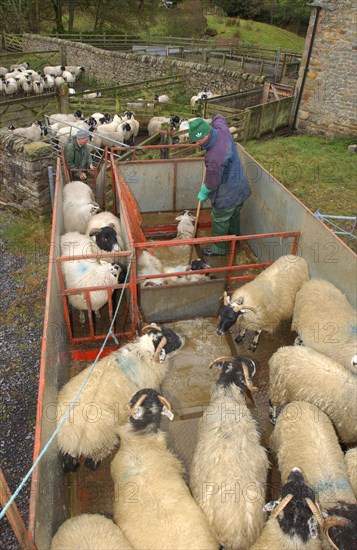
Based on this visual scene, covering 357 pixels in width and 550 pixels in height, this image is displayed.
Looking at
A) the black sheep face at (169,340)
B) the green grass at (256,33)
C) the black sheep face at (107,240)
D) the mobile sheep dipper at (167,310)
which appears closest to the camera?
the mobile sheep dipper at (167,310)

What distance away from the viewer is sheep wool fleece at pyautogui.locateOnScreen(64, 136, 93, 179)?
7801 millimetres

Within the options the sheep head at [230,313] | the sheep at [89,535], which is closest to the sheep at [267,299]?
the sheep head at [230,313]

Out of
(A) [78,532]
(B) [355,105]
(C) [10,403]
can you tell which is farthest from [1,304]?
(B) [355,105]

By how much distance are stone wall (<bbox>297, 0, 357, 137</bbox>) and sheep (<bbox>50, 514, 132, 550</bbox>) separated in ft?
43.2

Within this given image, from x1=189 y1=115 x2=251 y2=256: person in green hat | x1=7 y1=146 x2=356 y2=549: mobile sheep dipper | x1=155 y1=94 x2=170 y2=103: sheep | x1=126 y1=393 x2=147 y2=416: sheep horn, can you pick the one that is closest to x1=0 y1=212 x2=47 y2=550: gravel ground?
x1=7 y1=146 x2=356 y2=549: mobile sheep dipper

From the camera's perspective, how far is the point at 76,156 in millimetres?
7977

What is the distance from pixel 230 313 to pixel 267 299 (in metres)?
0.63

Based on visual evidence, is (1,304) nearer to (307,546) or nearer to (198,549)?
(198,549)

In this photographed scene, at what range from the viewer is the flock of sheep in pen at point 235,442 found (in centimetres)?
282

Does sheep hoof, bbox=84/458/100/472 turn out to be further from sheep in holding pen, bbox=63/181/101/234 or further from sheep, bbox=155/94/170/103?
sheep, bbox=155/94/170/103

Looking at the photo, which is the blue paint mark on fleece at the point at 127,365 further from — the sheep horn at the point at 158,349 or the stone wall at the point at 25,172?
the stone wall at the point at 25,172

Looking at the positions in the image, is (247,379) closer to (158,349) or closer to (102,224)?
(158,349)

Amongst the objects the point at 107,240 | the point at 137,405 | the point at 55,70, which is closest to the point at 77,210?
the point at 107,240

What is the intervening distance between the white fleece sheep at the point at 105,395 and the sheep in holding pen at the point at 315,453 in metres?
1.37
